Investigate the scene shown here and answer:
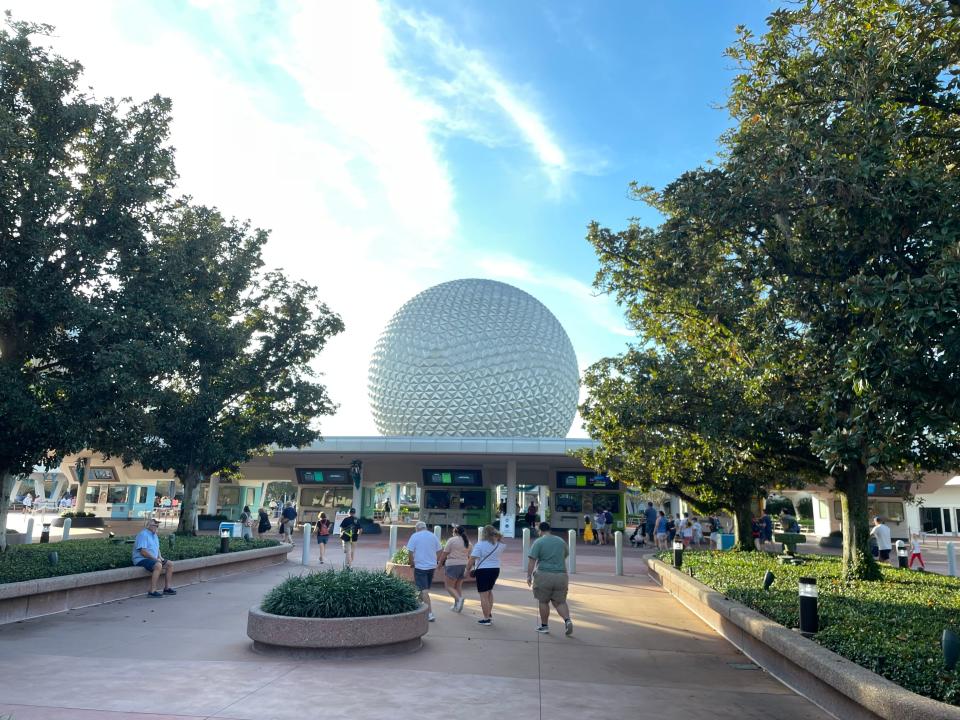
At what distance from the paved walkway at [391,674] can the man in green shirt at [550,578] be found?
12.5 inches

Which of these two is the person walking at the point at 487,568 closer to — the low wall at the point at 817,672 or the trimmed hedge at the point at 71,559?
the low wall at the point at 817,672

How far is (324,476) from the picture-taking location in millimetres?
45156

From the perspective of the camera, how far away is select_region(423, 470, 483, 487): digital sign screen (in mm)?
43062

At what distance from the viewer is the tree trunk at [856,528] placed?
550 inches

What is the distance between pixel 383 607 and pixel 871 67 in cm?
905

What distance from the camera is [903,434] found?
23.7ft

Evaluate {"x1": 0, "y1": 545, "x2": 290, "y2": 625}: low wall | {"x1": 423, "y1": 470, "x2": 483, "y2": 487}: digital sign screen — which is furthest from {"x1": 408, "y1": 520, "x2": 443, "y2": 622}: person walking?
{"x1": 423, "y1": 470, "x2": 483, "y2": 487}: digital sign screen

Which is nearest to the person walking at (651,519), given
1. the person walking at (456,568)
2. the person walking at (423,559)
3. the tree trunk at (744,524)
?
the tree trunk at (744,524)

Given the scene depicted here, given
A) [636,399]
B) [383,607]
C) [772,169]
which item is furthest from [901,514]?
[383,607]

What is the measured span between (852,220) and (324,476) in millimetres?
40675

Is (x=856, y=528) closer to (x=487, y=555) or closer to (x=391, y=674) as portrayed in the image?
(x=487, y=555)

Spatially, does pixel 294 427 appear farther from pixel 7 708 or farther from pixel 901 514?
pixel 901 514

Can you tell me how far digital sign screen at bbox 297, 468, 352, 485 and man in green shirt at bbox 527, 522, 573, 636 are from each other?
36390 millimetres

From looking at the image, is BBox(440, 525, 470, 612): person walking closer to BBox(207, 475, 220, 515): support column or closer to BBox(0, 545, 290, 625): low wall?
BBox(0, 545, 290, 625): low wall
